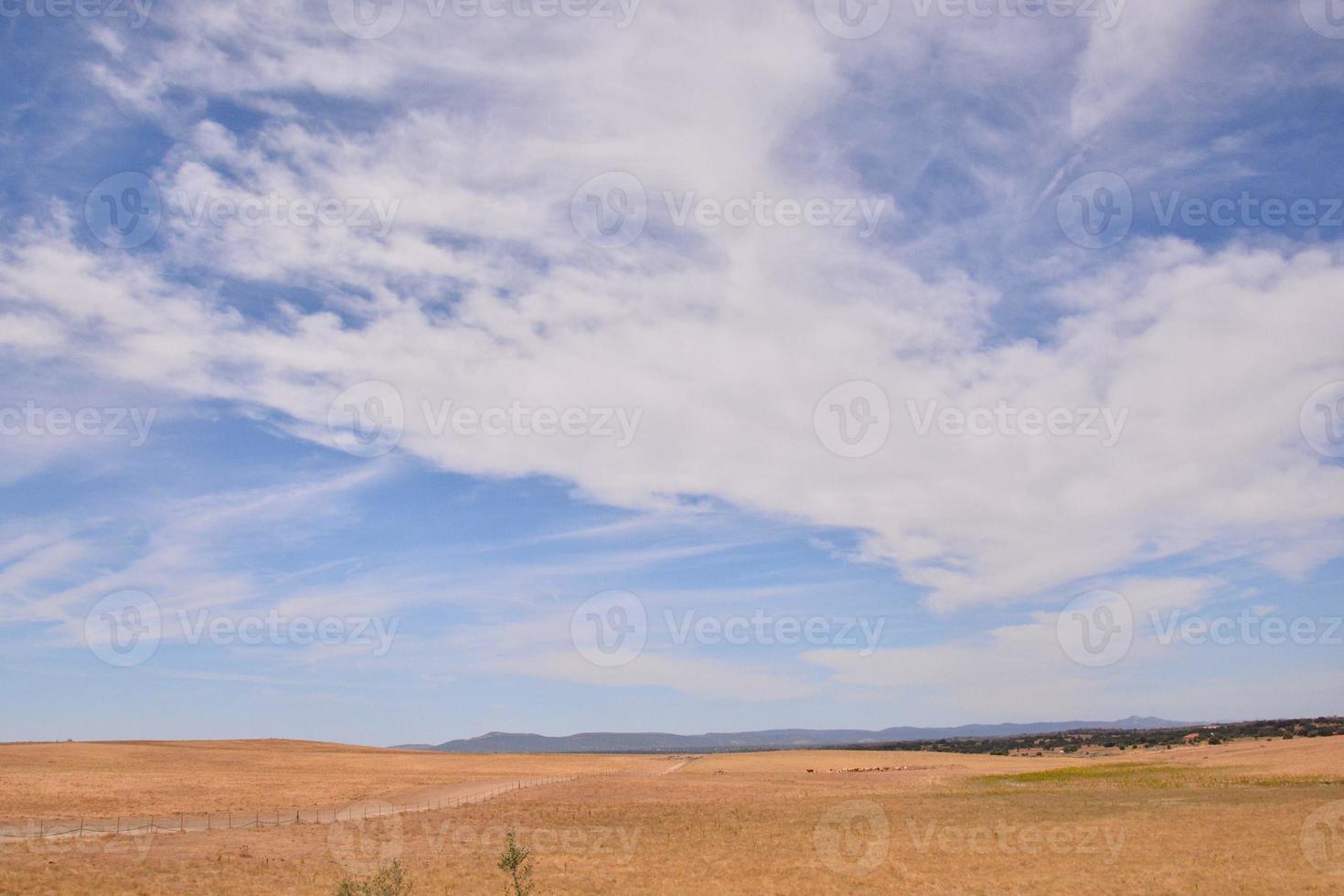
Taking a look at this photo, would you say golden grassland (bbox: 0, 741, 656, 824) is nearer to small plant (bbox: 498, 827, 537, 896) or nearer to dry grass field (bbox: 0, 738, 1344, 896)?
dry grass field (bbox: 0, 738, 1344, 896)

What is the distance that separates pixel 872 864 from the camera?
34281mm

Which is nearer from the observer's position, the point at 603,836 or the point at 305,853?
the point at 305,853

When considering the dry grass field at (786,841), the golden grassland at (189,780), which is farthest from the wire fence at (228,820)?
the golden grassland at (189,780)

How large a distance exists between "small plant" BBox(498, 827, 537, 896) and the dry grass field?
708 millimetres

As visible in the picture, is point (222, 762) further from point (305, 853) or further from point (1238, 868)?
point (1238, 868)

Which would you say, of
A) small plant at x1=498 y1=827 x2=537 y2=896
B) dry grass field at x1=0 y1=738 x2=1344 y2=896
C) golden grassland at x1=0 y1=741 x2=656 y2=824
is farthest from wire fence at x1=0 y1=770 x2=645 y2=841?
small plant at x1=498 y1=827 x2=537 y2=896

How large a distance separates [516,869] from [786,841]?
15750 millimetres

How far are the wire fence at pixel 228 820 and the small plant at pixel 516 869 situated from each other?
625 inches

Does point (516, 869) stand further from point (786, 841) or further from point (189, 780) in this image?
point (189, 780)

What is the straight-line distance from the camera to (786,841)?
3944 cm

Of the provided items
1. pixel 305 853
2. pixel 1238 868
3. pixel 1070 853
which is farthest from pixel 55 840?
pixel 1238 868

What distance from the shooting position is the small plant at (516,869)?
2353 centimetres

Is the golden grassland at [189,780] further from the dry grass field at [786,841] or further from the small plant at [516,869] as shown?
the small plant at [516,869]

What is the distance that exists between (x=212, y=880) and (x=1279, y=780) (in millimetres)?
62707
